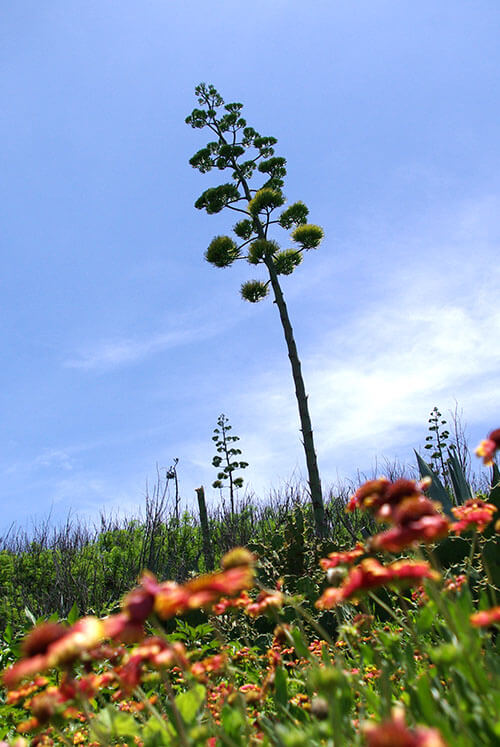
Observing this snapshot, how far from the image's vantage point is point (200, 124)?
9.05 meters

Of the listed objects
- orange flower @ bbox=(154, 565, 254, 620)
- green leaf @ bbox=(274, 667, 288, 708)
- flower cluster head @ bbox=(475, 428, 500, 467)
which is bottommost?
green leaf @ bbox=(274, 667, 288, 708)

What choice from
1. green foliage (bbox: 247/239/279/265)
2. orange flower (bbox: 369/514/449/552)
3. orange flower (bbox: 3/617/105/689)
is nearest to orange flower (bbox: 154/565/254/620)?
orange flower (bbox: 3/617/105/689)

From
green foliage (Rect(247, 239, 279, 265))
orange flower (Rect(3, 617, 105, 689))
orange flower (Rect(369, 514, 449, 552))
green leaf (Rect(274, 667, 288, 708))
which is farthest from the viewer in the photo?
green foliage (Rect(247, 239, 279, 265))

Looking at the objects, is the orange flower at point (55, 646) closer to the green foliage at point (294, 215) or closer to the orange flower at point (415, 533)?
the orange flower at point (415, 533)

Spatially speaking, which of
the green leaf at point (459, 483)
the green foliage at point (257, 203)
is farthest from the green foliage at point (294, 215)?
the green leaf at point (459, 483)

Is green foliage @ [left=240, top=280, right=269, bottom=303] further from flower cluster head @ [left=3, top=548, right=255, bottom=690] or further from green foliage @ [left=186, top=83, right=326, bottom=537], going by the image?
A: flower cluster head @ [left=3, top=548, right=255, bottom=690]

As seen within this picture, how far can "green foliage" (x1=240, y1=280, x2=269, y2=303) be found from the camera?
27.4 ft

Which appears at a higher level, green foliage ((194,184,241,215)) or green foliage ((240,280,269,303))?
green foliage ((194,184,241,215))

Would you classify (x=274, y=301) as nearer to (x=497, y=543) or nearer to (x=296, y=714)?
(x=497, y=543)

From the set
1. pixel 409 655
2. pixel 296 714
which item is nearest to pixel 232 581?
pixel 296 714

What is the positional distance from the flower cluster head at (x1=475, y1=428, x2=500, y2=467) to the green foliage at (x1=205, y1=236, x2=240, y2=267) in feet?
23.9

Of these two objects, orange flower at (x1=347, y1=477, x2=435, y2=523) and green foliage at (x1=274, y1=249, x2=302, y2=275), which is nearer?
orange flower at (x1=347, y1=477, x2=435, y2=523)

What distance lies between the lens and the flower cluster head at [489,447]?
122cm

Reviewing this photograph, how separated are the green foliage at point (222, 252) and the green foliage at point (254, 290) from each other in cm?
45
